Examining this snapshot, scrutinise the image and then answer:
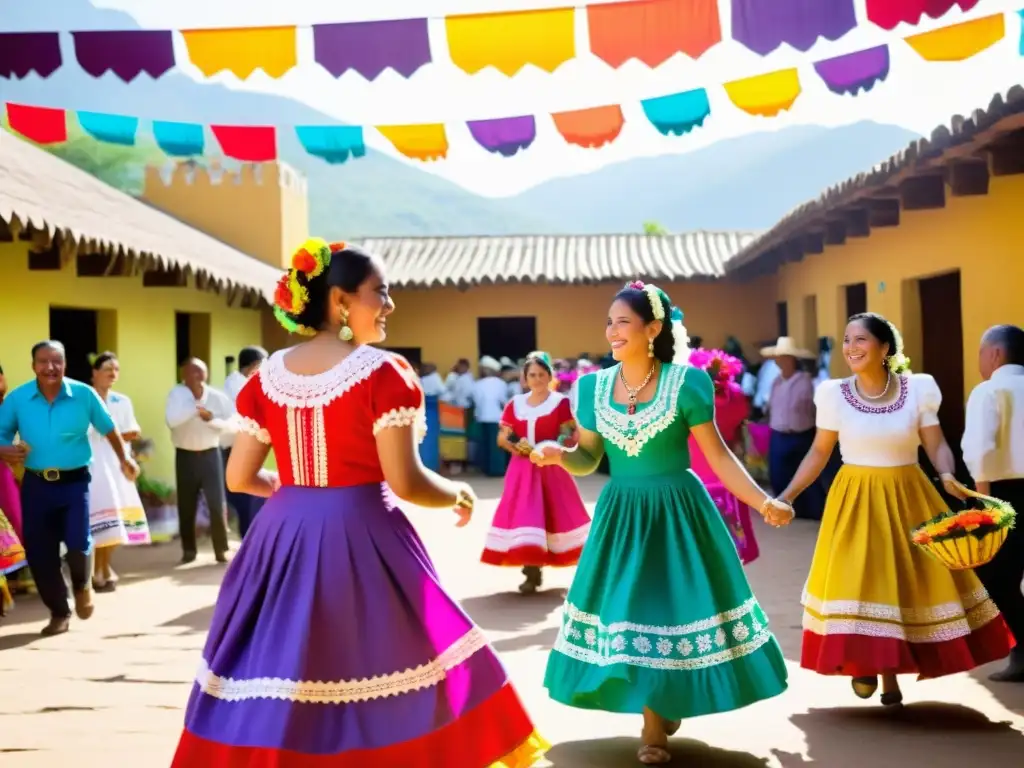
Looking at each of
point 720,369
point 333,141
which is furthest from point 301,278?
point 333,141

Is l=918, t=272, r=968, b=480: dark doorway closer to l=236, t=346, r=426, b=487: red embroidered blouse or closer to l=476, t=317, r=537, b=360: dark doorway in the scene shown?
l=236, t=346, r=426, b=487: red embroidered blouse

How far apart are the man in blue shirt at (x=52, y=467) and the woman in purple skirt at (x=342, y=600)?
4.12 metres

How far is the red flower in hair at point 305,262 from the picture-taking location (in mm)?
3572

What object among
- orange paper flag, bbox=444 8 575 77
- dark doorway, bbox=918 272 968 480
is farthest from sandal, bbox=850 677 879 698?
dark doorway, bbox=918 272 968 480

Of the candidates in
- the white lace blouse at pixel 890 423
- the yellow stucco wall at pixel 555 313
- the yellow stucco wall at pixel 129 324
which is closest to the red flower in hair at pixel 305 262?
the white lace blouse at pixel 890 423

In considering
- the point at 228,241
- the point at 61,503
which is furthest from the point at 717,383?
the point at 228,241

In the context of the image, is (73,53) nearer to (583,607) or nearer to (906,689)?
(583,607)

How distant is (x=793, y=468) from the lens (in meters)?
12.4

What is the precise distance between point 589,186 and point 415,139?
165290mm

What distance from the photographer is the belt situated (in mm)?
7246

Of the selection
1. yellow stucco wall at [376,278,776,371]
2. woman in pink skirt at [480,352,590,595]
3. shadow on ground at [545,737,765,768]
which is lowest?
shadow on ground at [545,737,765,768]

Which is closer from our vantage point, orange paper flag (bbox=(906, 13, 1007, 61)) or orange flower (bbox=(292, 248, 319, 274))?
orange flower (bbox=(292, 248, 319, 274))

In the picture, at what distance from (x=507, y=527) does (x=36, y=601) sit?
343 cm

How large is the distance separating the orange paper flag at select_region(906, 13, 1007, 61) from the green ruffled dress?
450 centimetres
